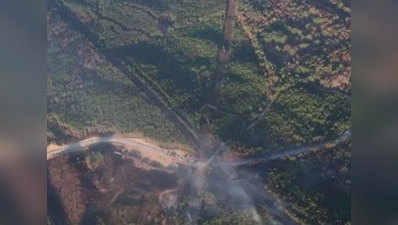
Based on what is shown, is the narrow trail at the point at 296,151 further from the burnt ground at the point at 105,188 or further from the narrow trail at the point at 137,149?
the burnt ground at the point at 105,188

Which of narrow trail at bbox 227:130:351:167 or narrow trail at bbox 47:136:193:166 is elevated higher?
narrow trail at bbox 227:130:351:167

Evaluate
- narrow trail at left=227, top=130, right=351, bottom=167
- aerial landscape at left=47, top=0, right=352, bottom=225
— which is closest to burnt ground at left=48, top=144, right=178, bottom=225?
aerial landscape at left=47, top=0, right=352, bottom=225

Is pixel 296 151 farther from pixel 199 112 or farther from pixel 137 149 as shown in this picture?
pixel 137 149

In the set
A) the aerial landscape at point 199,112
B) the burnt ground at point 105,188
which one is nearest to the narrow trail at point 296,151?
the aerial landscape at point 199,112

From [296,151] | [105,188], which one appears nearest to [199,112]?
[296,151]

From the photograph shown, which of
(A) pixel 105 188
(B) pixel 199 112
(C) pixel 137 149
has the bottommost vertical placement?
(A) pixel 105 188

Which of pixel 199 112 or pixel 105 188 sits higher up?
pixel 199 112

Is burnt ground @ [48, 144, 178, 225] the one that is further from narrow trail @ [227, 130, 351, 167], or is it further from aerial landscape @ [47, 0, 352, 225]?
narrow trail @ [227, 130, 351, 167]

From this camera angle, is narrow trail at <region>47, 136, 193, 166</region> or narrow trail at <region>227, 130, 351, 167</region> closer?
narrow trail at <region>227, 130, 351, 167</region>
